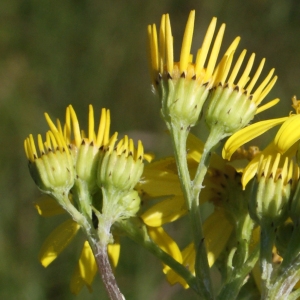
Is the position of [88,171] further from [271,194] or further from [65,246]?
[271,194]

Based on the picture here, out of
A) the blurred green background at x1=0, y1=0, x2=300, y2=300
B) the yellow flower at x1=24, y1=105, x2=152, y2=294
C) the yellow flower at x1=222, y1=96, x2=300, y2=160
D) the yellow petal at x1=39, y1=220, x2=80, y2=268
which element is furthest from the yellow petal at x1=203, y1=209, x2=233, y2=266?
the blurred green background at x1=0, y1=0, x2=300, y2=300

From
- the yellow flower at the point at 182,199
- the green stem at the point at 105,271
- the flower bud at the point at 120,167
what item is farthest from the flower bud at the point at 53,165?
the yellow flower at the point at 182,199

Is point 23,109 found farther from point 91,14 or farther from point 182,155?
point 182,155

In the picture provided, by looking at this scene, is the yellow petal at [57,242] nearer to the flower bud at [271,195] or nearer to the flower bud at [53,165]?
the flower bud at [53,165]

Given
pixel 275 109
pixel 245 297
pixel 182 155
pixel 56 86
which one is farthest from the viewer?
pixel 56 86

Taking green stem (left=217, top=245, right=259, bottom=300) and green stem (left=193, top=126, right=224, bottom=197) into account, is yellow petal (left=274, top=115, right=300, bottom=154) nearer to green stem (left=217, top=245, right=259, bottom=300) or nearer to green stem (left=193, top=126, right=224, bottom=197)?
green stem (left=193, top=126, right=224, bottom=197)

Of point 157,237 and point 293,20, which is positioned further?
point 293,20

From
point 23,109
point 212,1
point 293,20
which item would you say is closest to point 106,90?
point 23,109
